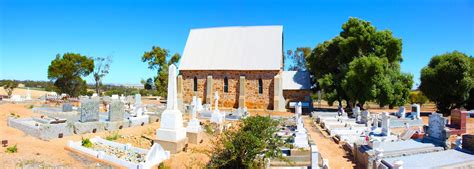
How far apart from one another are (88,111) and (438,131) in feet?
50.1

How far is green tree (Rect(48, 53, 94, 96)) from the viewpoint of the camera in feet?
129

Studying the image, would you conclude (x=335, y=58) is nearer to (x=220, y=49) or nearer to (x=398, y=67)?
(x=398, y=67)

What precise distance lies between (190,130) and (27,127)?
22.2 ft

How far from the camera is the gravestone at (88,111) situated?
15.5 m

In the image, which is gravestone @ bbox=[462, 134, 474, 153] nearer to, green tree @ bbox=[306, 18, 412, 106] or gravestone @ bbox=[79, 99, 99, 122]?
green tree @ bbox=[306, 18, 412, 106]

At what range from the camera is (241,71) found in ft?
105

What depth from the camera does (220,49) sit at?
1340 inches

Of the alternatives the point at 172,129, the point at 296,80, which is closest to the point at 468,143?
the point at 172,129

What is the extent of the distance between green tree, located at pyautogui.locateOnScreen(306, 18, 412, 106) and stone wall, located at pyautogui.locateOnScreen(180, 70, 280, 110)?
16.0ft

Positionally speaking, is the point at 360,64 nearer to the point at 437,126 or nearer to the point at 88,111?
the point at 437,126

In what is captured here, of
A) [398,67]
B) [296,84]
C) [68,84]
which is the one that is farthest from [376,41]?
[68,84]

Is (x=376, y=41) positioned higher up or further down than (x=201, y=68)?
higher up

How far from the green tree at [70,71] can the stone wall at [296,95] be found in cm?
2637

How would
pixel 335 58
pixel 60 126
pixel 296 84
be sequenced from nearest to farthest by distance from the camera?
pixel 60 126 → pixel 335 58 → pixel 296 84
